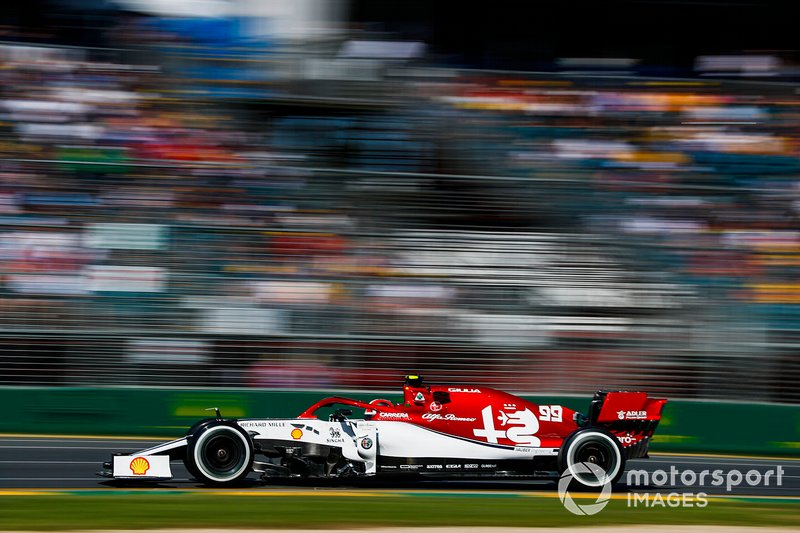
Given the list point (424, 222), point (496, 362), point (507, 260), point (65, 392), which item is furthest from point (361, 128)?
point (65, 392)

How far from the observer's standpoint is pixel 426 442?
8.72 metres

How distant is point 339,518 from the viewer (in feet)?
24.6

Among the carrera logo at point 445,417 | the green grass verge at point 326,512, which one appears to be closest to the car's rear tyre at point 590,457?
the green grass verge at point 326,512

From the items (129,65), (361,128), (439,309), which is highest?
(129,65)

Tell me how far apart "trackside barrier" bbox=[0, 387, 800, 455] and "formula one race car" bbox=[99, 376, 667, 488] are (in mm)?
3751

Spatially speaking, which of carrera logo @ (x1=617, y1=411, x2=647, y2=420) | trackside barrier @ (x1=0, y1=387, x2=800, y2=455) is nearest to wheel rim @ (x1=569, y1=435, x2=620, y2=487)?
carrera logo @ (x1=617, y1=411, x2=647, y2=420)

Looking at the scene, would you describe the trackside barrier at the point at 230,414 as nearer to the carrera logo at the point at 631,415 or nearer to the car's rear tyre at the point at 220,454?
the carrera logo at the point at 631,415

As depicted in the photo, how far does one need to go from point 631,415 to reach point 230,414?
5.43 meters

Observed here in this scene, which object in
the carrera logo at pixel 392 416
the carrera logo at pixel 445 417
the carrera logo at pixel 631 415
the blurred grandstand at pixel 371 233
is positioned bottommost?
the carrera logo at pixel 631 415

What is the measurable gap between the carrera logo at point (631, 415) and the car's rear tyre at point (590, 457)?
10.3 inches

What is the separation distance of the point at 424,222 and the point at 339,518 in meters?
6.62

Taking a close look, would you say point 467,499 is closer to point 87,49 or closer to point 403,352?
point 403,352

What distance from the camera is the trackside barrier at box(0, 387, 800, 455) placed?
12516mm

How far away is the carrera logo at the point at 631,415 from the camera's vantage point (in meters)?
9.09
